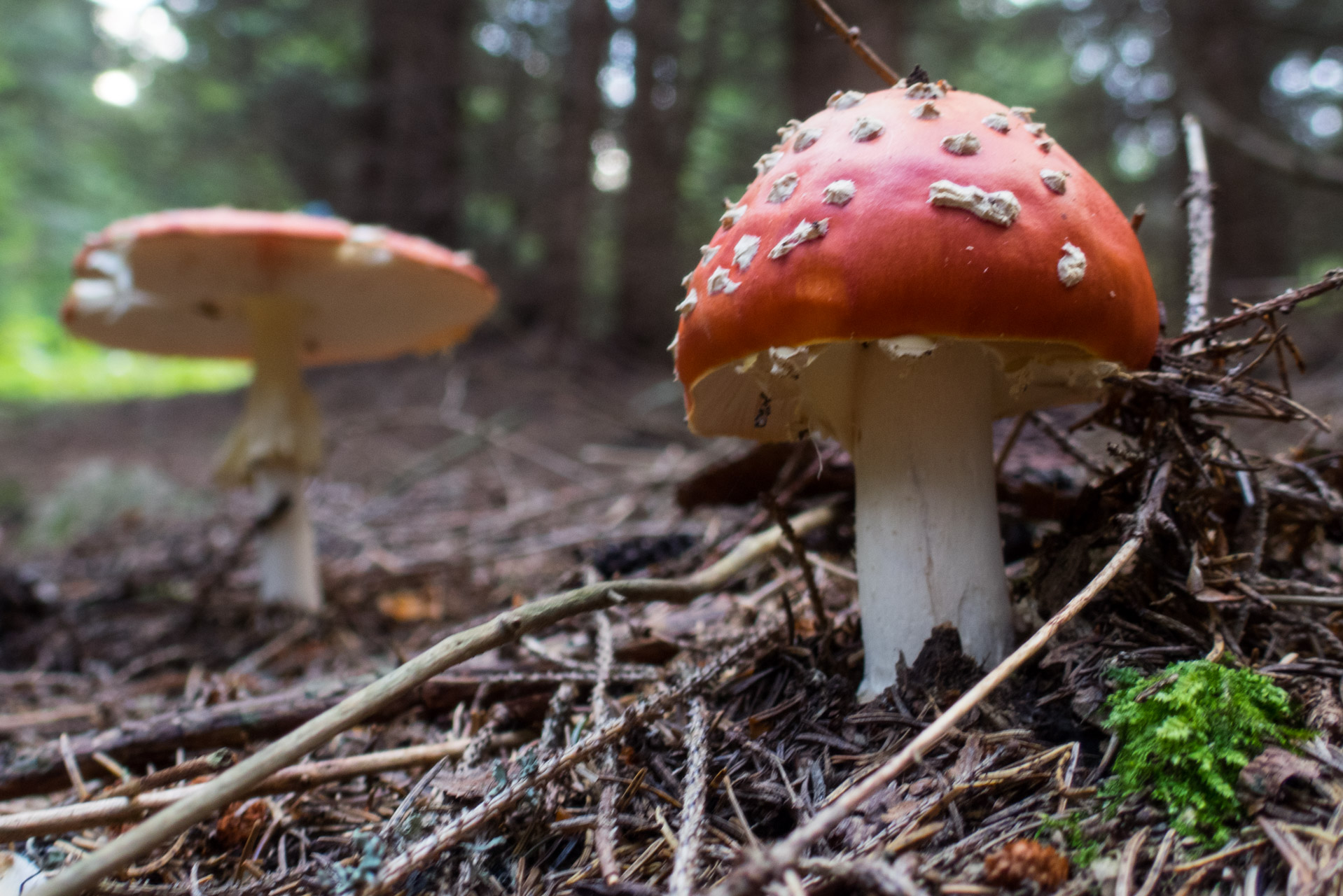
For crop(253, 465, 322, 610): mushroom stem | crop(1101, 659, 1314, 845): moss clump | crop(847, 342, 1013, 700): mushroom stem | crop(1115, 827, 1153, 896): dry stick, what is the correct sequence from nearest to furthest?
crop(1115, 827, 1153, 896): dry stick → crop(1101, 659, 1314, 845): moss clump → crop(847, 342, 1013, 700): mushroom stem → crop(253, 465, 322, 610): mushroom stem

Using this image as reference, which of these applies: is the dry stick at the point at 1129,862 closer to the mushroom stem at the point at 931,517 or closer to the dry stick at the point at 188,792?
the mushroom stem at the point at 931,517

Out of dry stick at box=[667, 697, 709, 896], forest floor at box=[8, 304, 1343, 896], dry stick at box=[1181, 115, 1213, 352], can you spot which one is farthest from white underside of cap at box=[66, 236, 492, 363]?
dry stick at box=[1181, 115, 1213, 352]

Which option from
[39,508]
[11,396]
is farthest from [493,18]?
[11,396]

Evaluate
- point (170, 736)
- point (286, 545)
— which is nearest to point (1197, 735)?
point (170, 736)

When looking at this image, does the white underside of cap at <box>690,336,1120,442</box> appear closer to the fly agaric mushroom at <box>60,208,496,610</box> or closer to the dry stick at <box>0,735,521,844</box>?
the dry stick at <box>0,735,521,844</box>

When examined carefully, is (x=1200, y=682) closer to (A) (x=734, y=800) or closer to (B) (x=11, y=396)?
(A) (x=734, y=800)

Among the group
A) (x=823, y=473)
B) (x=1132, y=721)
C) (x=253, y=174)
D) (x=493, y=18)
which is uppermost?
(x=493, y=18)

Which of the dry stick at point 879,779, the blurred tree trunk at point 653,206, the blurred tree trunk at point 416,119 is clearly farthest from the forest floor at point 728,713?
the blurred tree trunk at point 653,206

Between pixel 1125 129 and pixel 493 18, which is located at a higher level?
pixel 493 18
